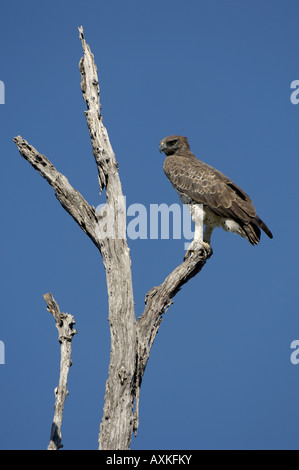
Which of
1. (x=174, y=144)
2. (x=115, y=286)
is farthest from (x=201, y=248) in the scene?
(x=174, y=144)

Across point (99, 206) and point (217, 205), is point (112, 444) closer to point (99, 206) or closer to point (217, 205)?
point (99, 206)

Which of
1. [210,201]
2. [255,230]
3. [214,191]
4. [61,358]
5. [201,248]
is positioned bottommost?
[61,358]

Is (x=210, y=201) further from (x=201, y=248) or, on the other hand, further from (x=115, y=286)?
(x=115, y=286)

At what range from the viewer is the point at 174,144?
13.5m

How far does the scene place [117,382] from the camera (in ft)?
29.0

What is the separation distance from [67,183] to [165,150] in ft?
15.0

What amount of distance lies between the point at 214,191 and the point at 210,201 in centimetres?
23

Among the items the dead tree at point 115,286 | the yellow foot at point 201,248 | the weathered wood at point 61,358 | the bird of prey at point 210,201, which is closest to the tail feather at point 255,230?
the bird of prey at point 210,201

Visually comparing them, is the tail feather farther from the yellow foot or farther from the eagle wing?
the yellow foot

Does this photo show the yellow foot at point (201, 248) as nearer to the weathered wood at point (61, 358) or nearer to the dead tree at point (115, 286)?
the dead tree at point (115, 286)

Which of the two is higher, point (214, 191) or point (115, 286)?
point (214, 191)
